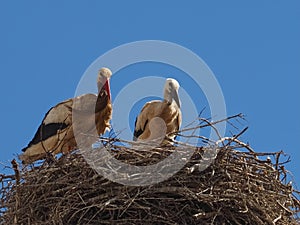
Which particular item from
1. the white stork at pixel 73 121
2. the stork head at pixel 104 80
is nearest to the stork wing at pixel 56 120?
the white stork at pixel 73 121

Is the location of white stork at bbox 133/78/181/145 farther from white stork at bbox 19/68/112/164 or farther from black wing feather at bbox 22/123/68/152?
black wing feather at bbox 22/123/68/152

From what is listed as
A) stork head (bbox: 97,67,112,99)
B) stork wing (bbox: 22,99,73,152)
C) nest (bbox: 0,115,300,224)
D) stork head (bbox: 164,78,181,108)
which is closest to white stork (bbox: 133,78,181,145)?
stork head (bbox: 164,78,181,108)

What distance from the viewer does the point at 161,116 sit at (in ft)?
30.4

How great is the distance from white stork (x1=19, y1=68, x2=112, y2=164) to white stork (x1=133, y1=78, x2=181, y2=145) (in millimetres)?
351

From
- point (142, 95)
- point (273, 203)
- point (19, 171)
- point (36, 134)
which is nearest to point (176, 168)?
point (273, 203)

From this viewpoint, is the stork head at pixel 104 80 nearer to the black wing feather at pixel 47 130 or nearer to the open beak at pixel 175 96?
the black wing feather at pixel 47 130

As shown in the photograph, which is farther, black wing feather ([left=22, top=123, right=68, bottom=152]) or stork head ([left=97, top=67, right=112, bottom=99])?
stork head ([left=97, top=67, right=112, bottom=99])

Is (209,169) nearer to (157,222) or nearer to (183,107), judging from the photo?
(157,222)

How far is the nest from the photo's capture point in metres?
6.55

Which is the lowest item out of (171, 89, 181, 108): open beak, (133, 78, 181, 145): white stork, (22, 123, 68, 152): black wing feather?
(22, 123, 68, 152): black wing feather

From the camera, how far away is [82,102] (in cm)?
905

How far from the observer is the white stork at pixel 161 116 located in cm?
923

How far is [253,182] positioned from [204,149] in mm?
452

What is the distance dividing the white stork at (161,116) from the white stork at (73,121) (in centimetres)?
35
